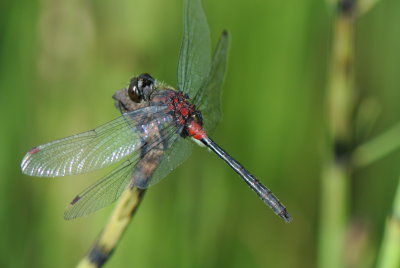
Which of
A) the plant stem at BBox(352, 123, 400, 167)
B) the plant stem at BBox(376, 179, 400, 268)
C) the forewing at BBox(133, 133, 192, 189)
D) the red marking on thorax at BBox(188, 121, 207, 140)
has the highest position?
the red marking on thorax at BBox(188, 121, 207, 140)

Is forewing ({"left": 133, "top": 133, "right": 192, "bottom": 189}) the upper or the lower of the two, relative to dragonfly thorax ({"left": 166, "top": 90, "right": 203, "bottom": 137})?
lower

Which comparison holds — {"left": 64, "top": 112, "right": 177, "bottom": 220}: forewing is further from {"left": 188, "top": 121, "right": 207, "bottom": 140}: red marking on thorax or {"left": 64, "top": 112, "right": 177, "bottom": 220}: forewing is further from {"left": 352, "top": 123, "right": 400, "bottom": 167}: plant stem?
{"left": 352, "top": 123, "right": 400, "bottom": 167}: plant stem

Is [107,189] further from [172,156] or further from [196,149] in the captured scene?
[196,149]

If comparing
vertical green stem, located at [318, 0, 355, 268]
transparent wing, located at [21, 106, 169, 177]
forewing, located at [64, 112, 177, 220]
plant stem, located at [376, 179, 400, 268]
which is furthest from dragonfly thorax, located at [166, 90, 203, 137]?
plant stem, located at [376, 179, 400, 268]

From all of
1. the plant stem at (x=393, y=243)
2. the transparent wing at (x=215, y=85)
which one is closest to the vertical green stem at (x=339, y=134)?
the transparent wing at (x=215, y=85)

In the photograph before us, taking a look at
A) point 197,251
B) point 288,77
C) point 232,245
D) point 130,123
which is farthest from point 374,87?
point 130,123
